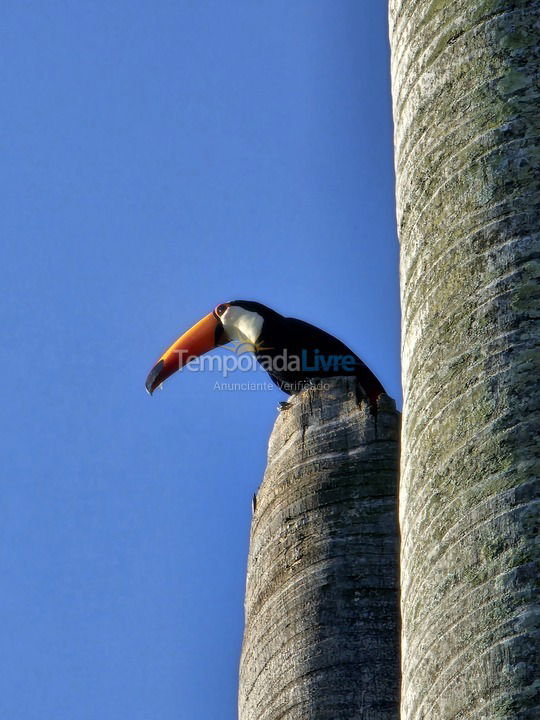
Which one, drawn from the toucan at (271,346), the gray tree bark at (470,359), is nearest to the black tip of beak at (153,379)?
the toucan at (271,346)

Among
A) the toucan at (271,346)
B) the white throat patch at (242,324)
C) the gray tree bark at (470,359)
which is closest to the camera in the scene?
the gray tree bark at (470,359)

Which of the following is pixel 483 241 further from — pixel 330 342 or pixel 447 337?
pixel 330 342

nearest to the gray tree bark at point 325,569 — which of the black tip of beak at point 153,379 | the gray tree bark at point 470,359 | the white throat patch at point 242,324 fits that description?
A: the gray tree bark at point 470,359

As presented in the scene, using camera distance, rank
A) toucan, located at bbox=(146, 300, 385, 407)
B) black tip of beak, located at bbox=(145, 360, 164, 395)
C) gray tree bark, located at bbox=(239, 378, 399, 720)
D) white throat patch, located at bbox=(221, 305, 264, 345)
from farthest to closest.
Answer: black tip of beak, located at bbox=(145, 360, 164, 395), white throat patch, located at bbox=(221, 305, 264, 345), toucan, located at bbox=(146, 300, 385, 407), gray tree bark, located at bbox=(239, 378, 399, 720)

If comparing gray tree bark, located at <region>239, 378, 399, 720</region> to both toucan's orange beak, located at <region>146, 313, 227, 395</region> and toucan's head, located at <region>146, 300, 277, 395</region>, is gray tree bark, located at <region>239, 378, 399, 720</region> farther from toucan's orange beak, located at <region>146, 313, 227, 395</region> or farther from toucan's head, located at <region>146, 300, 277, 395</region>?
toucan's orange beak, located at <region>146, 313, 227, 395</region>

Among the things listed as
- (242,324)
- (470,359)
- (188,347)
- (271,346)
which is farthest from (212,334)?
(470,359)

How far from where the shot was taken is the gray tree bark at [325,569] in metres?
3.01

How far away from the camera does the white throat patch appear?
9297mm

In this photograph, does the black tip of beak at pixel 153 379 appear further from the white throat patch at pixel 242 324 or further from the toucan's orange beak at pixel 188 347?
the white throat patch at pixel 242 324

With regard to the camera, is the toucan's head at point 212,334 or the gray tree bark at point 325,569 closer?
the gray tree bark at point 325,569

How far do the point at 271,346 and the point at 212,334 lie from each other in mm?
1481

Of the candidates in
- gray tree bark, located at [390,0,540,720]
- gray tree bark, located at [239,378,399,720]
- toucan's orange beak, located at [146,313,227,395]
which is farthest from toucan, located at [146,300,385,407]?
gray tree bark, located at [390,0,540,720]

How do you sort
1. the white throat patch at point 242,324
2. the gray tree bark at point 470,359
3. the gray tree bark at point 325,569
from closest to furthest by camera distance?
the gray tree bark at point 470,359
the gray tree bark at point 325,569
the white throat patch at point 242,324

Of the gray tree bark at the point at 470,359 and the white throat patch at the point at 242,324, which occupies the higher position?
the white throat patch at the point at 242,324
